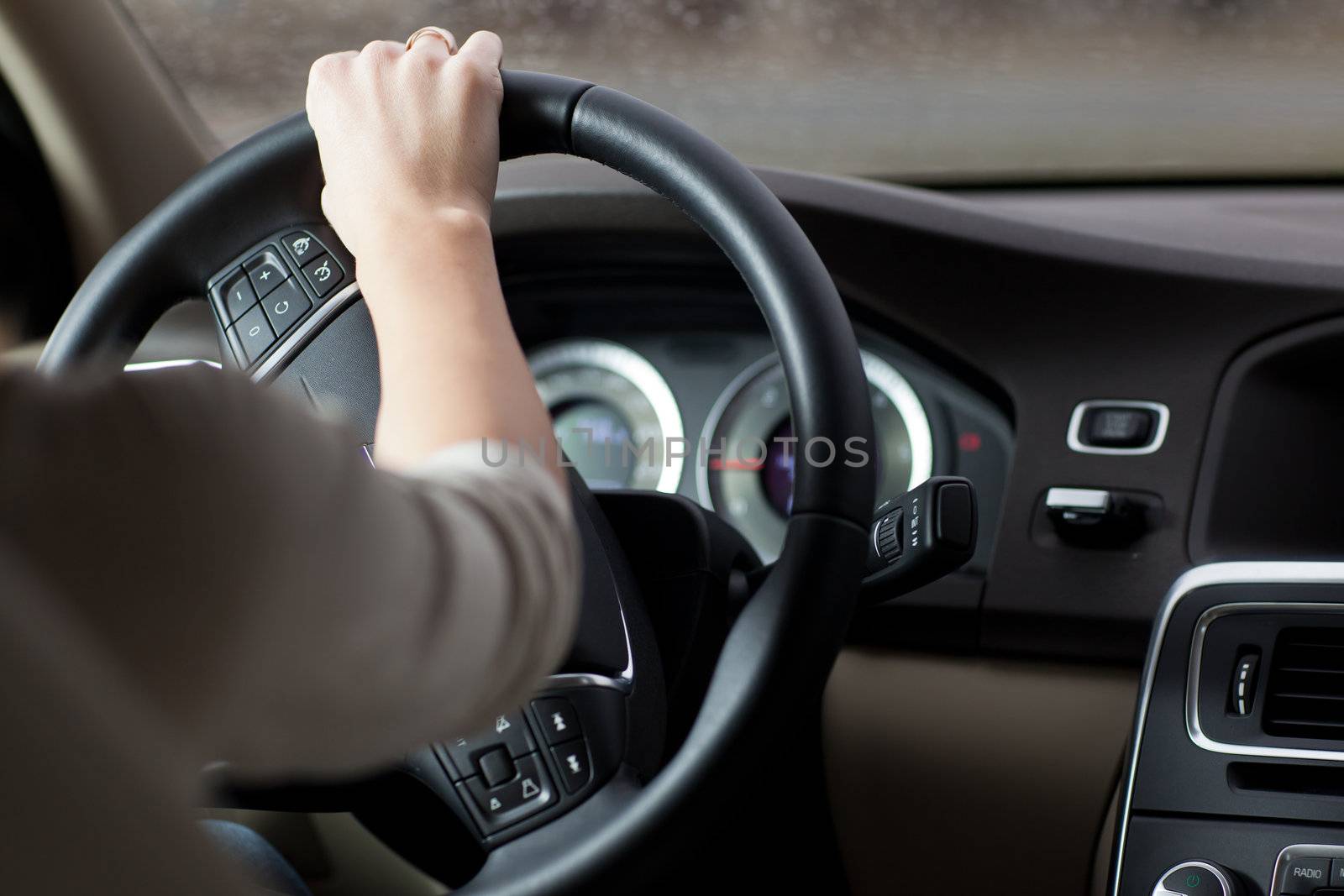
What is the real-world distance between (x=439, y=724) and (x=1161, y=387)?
705 millimetres

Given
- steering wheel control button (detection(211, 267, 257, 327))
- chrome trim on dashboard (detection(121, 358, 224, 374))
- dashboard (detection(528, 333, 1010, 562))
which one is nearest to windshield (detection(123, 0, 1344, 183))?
dashboard (detection(528, 333, 1010, 562))

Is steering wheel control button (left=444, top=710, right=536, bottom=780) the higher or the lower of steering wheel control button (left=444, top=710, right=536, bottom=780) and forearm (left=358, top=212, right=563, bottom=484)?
the lower

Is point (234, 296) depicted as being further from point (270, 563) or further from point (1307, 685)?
point (1307, 685)

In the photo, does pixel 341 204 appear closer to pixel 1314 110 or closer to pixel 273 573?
pixel 273 573

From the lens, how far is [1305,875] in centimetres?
86

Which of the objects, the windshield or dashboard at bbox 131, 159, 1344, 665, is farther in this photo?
the windshield

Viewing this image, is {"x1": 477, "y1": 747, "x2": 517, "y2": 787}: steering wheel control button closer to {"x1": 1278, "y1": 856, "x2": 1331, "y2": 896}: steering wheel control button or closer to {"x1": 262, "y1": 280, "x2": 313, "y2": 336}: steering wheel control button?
{"x1": 262, "y1": 280, "x2": 313, "y2": 336}: steering wheel control button

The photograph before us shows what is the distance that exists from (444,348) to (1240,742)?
2.16 feet

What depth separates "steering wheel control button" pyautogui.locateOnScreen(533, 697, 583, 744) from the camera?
74 cm

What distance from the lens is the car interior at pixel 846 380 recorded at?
74cm

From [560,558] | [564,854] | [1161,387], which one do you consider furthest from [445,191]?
[1161,387]

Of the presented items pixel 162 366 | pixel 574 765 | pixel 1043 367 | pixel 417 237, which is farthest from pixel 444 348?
pixel 1043 367

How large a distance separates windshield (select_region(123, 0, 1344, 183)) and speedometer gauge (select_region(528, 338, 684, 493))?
274mm

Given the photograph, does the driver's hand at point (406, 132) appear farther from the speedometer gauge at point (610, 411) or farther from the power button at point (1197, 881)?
the power button at point (1197, 881)
